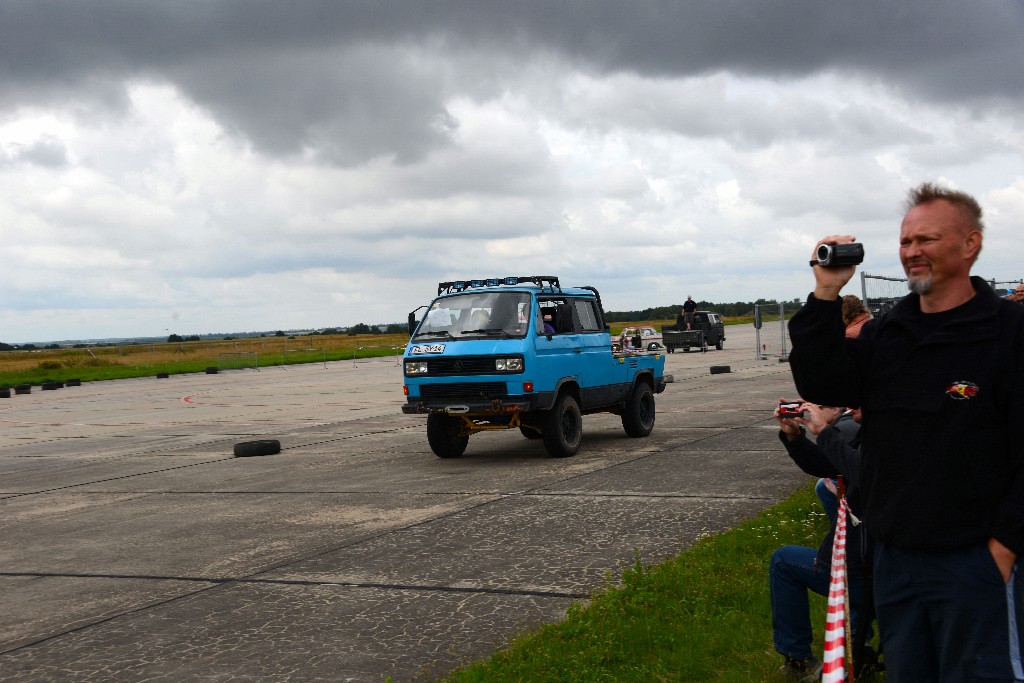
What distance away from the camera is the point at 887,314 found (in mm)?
3090

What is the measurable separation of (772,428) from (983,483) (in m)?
13.2

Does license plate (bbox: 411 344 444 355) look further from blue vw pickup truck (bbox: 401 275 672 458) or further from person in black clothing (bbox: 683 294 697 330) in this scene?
A: person in black clothing (bbox: 683 294 697 330)

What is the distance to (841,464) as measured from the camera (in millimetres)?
3633

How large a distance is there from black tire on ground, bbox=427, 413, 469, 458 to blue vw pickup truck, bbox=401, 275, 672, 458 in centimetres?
1

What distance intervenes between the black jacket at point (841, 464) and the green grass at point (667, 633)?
849 mm

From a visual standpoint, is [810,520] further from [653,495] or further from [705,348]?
[705,348]

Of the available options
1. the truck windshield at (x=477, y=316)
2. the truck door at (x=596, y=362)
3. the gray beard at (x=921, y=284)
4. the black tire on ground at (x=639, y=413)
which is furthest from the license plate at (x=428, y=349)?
the gray beard at (x=921, y=284)

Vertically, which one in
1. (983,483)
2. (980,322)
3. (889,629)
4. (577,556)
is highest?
(980,322)

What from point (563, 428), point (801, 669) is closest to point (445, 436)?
point (563, 428)

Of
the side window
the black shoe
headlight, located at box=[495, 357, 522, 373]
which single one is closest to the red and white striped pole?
the black shoe

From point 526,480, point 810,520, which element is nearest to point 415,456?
point 526,480

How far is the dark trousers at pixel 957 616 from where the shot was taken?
288 cm

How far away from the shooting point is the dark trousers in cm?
288

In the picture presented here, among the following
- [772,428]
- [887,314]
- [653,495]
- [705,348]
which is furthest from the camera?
[705,348]
